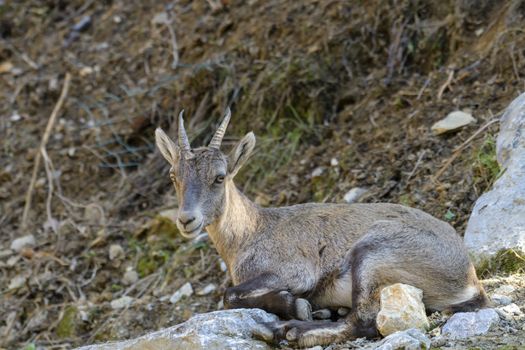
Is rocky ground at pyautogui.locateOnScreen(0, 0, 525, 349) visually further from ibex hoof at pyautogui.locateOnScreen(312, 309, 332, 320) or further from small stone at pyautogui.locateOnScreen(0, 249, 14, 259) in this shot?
ibex hoof at pyautogui.locateOnScreen(312, 309, 332, 320)

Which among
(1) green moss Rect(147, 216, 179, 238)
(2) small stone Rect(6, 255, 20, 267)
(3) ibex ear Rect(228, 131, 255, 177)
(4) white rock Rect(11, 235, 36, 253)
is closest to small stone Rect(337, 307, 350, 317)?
(3) ibex ear Rect(228, 131, 255, 177)

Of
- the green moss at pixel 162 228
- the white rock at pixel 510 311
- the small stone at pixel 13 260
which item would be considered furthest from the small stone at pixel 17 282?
the white rock at pixel 510 311

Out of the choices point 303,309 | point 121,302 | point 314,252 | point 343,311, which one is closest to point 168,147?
point 314,252

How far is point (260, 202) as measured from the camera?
32.8ft

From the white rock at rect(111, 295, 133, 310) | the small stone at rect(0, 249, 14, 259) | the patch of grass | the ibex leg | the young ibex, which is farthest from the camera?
the small stone at rect(0, 249, 14, 259)

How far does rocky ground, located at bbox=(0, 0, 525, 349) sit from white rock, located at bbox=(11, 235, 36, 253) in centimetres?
3

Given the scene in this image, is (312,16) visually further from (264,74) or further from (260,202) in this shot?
(260,202)

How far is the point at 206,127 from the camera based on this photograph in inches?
444

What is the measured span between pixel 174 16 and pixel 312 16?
2.64 metres

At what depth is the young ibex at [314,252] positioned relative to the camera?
613cm

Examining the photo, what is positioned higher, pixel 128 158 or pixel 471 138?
pixel 471 138

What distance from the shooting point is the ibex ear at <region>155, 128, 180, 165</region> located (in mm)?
7289

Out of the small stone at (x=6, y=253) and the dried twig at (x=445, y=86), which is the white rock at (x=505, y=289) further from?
the small stone at (x=6, y=253)

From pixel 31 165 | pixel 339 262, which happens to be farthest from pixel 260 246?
pixel 31 165
